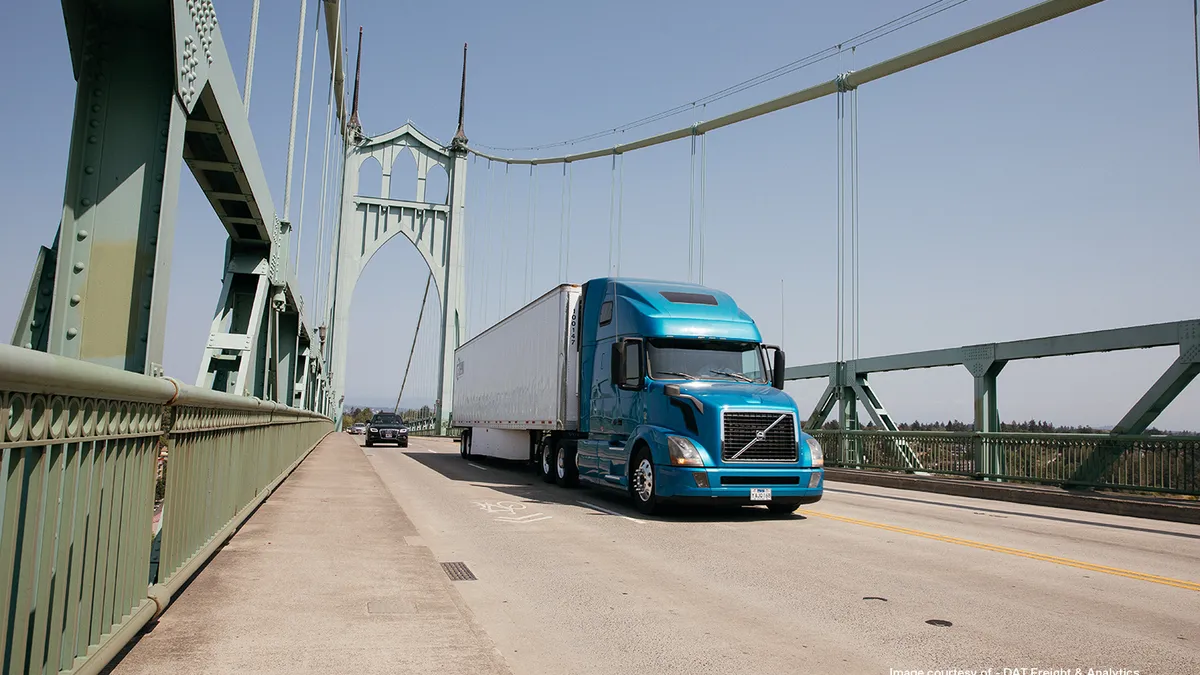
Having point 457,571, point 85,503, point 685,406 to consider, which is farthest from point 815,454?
point 85,503

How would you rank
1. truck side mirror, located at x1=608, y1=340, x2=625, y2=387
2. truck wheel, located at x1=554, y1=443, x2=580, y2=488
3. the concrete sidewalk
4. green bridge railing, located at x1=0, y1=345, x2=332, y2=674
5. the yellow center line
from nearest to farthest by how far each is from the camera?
green bridge railing, located at x1=0, y1=345, x2=332, y2=674
the concrete sidewalk
the yellow center line
truck side mirror, located at x1=608, y1=340, x2=625, y2=387
truck wheel, located at x1=554, y1=443, x2=580, y2=488

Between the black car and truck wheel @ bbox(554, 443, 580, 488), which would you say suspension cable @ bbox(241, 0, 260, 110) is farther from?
the black car

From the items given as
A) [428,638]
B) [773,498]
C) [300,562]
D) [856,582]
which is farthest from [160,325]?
[773,498]

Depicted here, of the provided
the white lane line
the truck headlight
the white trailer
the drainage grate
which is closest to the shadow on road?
the white lane line

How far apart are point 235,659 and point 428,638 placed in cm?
100

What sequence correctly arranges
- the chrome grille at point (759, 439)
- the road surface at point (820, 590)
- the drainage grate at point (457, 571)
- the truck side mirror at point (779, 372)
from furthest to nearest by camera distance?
the truck side mirror at point (779, 372) < the chrome grille at point (759, 439) < the drainage grate at point (457, 571) < the road surface at point (820, 590)

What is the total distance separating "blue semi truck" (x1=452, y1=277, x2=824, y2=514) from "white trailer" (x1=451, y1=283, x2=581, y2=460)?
51 millimetres

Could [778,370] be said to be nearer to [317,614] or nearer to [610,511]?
[610,511]

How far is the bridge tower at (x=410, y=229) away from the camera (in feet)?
209

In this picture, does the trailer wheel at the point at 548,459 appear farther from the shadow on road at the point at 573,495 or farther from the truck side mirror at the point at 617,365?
the truck side mirror at the point at 617,365

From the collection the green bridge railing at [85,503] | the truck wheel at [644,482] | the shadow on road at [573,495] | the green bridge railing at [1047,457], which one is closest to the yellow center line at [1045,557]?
the shadow on road at [573,495]

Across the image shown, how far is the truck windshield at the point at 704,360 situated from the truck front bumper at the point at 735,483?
1.62 meters

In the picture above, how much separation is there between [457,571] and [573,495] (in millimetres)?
7292

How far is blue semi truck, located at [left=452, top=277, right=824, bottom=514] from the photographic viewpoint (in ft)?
36.3
